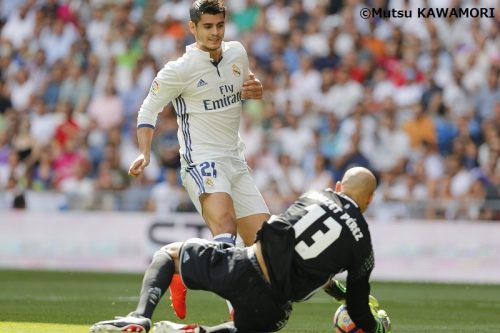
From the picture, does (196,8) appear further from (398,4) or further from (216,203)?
(398,4)

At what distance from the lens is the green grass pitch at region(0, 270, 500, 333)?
11.2 m

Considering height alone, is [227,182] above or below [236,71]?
below

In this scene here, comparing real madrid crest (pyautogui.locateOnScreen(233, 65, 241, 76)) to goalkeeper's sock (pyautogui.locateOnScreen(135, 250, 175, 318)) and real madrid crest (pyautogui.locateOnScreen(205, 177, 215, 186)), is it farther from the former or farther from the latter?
goalkeeper's sock (pyautogui.locateOnScreen(135, 250, 175, 318))

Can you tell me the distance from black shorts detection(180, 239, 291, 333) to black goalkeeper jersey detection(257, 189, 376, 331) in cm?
11

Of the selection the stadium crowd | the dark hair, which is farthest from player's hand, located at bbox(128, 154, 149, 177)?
the stadium crowd

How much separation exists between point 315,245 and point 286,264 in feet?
0.77

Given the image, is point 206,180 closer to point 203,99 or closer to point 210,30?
point 203,99

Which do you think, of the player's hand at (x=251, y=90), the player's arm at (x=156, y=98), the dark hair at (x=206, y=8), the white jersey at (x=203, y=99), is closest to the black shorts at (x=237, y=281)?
the player's arm at (x=156, y=98)

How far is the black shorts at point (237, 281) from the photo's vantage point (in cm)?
811

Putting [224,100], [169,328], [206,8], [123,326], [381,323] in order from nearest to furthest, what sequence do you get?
A: [123,326] < [169,328] < [381,323] < [206,8] < [224,100]

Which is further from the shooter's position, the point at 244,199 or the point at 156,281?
the point at 244,199

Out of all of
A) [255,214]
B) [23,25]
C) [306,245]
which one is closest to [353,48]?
[23,25]

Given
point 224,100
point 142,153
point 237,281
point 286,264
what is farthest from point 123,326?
point 224,100

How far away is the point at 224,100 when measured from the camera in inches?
406
